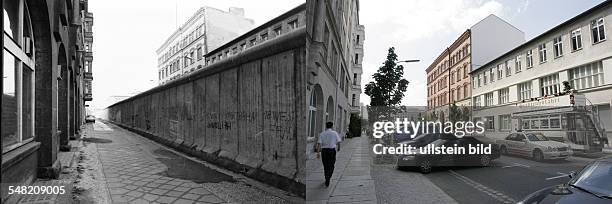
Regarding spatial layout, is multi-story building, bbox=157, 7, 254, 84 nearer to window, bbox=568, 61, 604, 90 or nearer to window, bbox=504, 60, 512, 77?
window, bbox=504, 60, 512, 77

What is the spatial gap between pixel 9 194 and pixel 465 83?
4.09m

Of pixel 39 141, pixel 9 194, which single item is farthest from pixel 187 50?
pixel 9 194

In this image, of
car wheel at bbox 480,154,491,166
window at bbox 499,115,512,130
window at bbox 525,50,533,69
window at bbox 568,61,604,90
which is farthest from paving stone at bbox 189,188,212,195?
window at bbox 568,61,604,90

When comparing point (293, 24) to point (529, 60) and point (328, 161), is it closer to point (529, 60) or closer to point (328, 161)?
point (328, 161)

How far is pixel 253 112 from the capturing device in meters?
4.93

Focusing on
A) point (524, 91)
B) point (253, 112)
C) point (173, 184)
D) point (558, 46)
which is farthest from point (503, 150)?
point (173, 184)

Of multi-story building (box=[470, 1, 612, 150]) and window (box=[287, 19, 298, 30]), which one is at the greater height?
window (box=[287, 19, 298, 30])

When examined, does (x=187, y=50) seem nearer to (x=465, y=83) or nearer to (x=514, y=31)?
(x=465, y=83)

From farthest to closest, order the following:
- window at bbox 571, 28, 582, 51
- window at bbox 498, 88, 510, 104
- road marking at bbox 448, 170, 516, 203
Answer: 1. window at bbox 571, 28, 582, 51
2. window at bbox 498, 88, 510, 104
3. road marking at bbox 448, 170, 516, 203

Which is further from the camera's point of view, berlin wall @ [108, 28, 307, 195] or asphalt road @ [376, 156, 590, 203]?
berlin wall @ [108, 28, 307, 195]

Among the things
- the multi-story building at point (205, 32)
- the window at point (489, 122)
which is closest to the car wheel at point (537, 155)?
the window at point (489, 122)

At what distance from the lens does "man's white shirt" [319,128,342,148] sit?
318 centimetres

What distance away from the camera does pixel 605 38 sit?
3.14 m

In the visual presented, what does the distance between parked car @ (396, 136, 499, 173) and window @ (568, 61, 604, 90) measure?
0.91m
